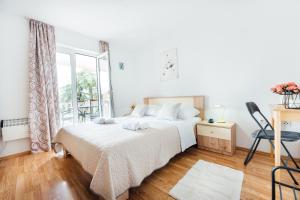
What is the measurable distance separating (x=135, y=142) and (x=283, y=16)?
8.92ft

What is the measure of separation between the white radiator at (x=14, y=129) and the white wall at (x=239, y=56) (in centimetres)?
315

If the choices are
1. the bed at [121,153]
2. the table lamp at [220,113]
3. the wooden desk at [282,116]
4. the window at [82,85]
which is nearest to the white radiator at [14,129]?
the window at [82,85]

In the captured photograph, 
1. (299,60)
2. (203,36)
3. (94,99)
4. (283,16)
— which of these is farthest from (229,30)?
(94,99)

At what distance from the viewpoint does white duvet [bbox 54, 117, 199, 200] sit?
53.2 inches

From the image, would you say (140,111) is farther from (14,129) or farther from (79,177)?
(14,129)

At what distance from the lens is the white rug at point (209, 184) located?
4.83ft

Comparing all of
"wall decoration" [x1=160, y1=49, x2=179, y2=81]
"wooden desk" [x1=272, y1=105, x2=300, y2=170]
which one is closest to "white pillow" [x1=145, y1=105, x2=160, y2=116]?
"wall decoration" [x1=160, y1=49, x2=179, y2=81]

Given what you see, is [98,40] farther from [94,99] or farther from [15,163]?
[15,163]

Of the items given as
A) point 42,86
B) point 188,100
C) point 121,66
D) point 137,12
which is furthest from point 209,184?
point 121,66

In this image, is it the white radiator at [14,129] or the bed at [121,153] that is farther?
the white radiator at [14,129]

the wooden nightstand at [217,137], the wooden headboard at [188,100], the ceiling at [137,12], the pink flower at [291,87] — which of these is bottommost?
the wooden nightstand at [217,137]

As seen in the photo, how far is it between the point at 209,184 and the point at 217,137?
99 centimetres

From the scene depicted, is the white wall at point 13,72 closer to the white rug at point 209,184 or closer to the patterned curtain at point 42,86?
the patterned curtain at point 42,86

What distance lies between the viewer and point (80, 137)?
187 centimetres
